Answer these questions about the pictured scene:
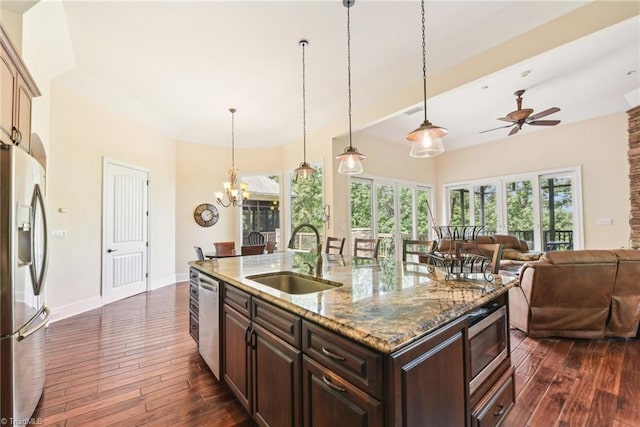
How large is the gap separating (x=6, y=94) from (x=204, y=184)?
452 centimetres

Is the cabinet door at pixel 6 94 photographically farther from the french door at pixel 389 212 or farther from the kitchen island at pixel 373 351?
the french door at pixel 389 212

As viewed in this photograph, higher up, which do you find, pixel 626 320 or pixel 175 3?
pixel 175 3

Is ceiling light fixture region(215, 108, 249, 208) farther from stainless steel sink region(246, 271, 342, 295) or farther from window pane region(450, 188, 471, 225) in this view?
window pane region(450, 188, 471, 225)

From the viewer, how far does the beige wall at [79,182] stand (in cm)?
370

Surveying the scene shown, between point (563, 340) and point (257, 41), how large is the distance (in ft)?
15.7

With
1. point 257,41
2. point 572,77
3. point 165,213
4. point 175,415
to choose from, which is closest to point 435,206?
point 572,77

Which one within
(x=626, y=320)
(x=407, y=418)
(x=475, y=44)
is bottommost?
(x=626, y=320)

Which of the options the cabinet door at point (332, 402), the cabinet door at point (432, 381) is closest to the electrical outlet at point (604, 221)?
the cabinet door at point (432, 381)

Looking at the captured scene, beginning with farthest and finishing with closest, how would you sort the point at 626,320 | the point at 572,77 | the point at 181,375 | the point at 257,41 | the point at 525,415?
the point at 572,77, the point at 257,41, the point at 626,320, the point at 181,375, the point at 525,415

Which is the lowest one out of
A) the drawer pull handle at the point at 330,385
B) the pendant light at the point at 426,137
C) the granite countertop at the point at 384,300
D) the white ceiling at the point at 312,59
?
the drawer pull handle at the point at 330,385

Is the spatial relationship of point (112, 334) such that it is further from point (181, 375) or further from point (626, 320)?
point (626, 320)

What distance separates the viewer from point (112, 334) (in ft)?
10.4

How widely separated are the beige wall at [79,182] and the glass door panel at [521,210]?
27.0 ft

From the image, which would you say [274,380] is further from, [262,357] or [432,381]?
[432,381]
